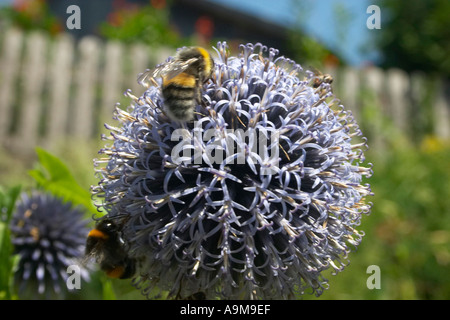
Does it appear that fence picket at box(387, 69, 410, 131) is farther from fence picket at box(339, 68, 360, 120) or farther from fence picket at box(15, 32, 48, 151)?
fence picket at box(15, 32, 48, 151)

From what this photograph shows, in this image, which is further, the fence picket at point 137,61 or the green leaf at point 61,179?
the fence picket at point 137,61

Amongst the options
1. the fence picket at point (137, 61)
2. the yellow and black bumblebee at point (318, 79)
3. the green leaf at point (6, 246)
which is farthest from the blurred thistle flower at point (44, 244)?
the fence picket at point (137, 61)

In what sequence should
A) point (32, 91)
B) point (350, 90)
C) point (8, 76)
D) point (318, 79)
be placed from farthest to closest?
point (350, 90), point (32, 91), point (8, 76), point (318, 79)

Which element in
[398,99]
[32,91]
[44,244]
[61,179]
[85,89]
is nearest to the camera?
[61,179]

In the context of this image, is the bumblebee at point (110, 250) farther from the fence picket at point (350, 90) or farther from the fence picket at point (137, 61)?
the fence picket at point (350, 90)

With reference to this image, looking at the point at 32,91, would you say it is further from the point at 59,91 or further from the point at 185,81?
the point at 185,81

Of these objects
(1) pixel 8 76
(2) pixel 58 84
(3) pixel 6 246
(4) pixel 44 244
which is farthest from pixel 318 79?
(1) pixel 8 76

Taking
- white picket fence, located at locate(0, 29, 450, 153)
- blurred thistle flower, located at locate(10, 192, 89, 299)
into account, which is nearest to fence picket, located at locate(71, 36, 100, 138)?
white picket fence, located at locate(0, 29, 450, 153)
